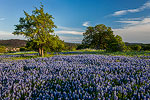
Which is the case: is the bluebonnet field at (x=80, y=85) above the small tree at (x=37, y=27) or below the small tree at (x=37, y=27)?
below

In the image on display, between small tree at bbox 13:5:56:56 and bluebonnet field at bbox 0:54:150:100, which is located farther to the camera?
small tree at bbox 13:5:56:56

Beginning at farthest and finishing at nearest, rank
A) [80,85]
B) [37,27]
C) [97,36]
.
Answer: [97,36] → [37,27] → [80,85]

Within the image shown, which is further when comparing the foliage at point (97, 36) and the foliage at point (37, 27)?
the foliage at point (97, 36)

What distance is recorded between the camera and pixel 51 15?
69.1 ft

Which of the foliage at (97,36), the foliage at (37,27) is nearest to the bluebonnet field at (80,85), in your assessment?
the foliage at (37,27)

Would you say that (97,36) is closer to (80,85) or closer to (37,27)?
(37,27)

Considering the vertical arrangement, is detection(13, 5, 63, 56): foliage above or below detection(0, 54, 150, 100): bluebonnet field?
above

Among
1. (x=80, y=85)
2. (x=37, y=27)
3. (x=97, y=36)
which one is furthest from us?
(x=97, y=36)

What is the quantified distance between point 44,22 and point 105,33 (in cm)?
4197

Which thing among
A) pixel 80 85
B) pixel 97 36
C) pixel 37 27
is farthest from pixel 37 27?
pixel 97 36

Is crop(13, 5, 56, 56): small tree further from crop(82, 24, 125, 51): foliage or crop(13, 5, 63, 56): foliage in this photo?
crop(82, 24, 125, 51): foliage

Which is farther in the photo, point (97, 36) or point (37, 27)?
point (97, 36)

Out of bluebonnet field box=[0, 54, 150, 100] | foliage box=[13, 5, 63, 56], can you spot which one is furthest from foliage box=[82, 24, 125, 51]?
bluebonnet field box=[0, 54, 150, 100]

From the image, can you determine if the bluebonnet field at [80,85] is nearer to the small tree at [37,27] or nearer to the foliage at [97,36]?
the small tree at [37,27]
